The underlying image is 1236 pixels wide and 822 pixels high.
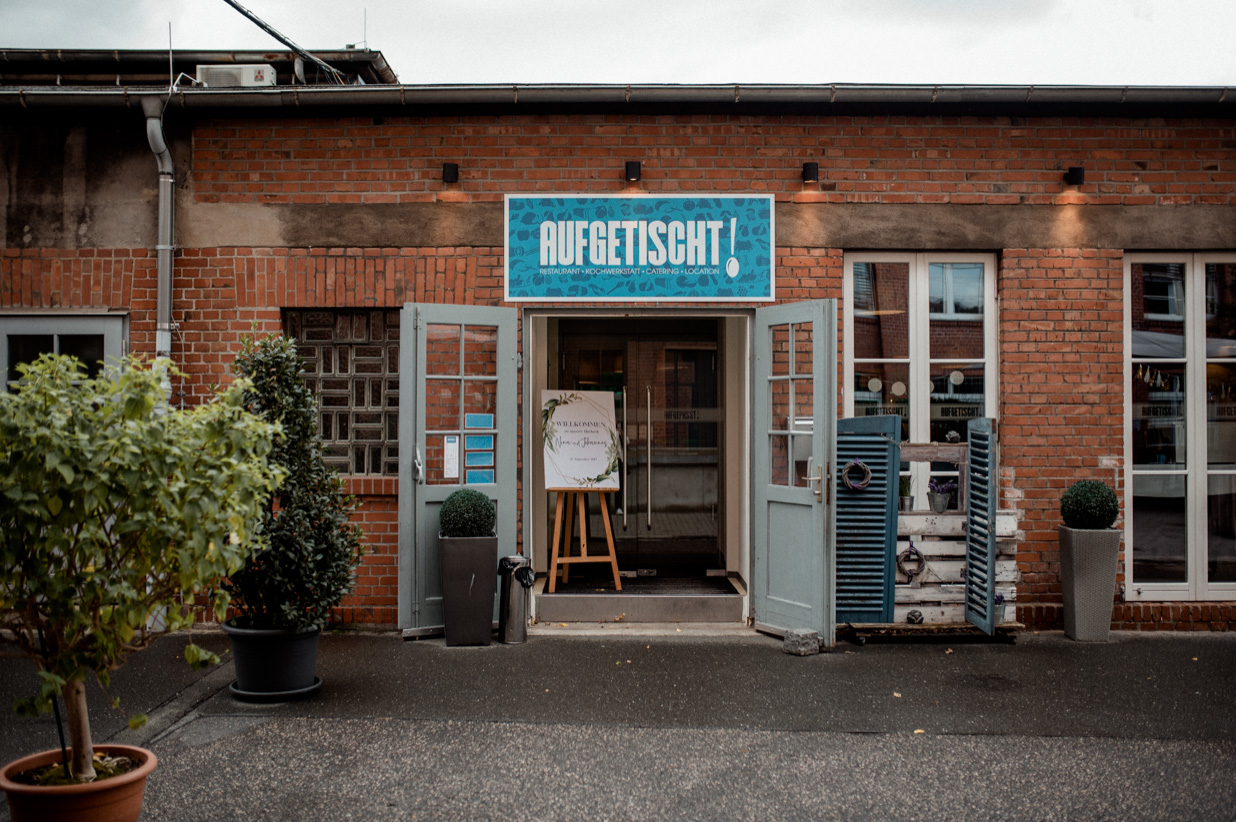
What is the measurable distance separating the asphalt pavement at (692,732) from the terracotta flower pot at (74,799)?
57 cm

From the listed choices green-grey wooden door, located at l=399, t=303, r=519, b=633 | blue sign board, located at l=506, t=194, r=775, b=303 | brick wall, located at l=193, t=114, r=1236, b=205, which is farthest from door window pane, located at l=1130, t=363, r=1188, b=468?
green-grey wooden door, located at l=399, t=303, r=519, b=633

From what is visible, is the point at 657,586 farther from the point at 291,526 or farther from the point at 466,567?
the point at 291,526

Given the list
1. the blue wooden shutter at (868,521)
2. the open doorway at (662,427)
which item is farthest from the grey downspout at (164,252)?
the blue wooden shutter at (868,521)

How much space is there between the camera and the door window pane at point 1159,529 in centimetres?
691

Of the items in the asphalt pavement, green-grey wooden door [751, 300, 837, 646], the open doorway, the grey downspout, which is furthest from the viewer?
the open doorway

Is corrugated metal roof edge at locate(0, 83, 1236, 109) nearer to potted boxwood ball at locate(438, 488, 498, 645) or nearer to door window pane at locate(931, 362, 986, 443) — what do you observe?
door window pane at locate(931, 362, 986, 443)

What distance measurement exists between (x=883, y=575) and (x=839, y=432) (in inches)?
42.8

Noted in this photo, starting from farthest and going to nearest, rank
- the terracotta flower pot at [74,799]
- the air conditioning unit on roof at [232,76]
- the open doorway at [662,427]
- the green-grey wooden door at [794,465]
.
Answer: the open doorway at [662,427], the air conditioning unit on roof at [232,76], the green-grey wooden door at [794,465], the terracotta flower pot at [74,799]

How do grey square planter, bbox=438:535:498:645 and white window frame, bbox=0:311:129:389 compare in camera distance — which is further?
white window frame, bbox=0:311:129:389

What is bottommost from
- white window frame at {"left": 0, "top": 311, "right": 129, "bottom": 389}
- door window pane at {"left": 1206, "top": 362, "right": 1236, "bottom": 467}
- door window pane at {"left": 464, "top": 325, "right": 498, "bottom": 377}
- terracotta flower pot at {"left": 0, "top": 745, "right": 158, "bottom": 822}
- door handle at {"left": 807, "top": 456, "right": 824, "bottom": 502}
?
terracotta flower pot at {"left": 0, "top": 745, "right": 158, "bottom": 822}

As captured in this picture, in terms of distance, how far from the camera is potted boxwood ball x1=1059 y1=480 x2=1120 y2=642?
633 cm

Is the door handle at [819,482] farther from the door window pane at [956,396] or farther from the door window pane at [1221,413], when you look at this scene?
the door window pane at [1221,413]

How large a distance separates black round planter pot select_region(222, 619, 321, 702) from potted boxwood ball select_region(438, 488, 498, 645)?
1259mm

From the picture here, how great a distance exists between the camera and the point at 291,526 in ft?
16.4
